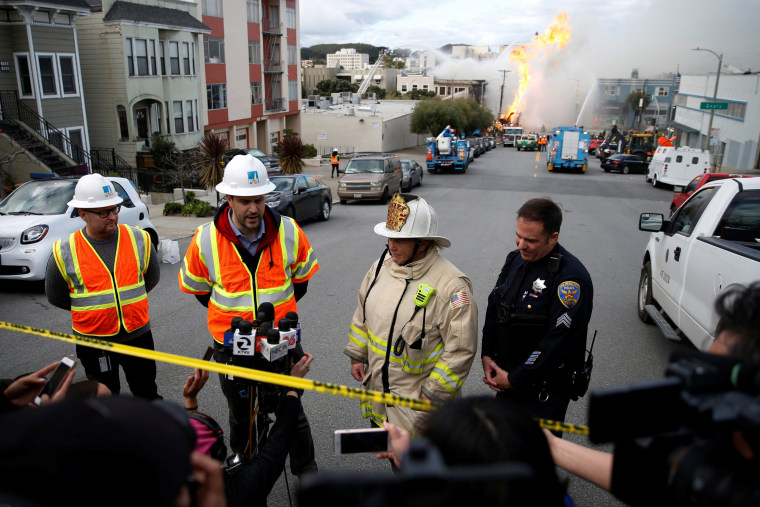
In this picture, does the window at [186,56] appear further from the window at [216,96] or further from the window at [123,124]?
the window at [123,124]

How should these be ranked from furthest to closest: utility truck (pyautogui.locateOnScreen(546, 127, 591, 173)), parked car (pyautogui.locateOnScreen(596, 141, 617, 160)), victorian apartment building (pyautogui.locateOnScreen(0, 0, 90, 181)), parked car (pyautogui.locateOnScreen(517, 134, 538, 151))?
parked car (pyautogui.locateOnScreen(517, 134, 538, 151)) < parked car (pyautogui.locateOnScreen(596, 141, 617, 160)) < utility truck (pyautogui.locateOnScreen(546, 127, 591, 173)) < victorian apartment building (pyautogui.locateOnScreen(0, 0, 90, 181))

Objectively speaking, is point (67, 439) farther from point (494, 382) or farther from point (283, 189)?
point (283, 189)

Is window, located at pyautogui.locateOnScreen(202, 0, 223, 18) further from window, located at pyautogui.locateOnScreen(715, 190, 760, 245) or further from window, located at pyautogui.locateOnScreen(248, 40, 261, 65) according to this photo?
window, located at pyautogui.locateOnScreen(715, 190, 760, 245)

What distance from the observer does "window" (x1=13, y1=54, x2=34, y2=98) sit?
20734 mm

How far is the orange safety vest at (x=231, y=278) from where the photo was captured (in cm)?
344

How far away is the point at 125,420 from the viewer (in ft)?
3.40

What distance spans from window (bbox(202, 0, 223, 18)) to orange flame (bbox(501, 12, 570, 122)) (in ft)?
187

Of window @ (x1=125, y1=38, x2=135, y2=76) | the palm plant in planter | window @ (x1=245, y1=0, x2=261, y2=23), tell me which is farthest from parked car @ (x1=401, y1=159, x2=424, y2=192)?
window @ (x1=245, y1=0, x2=261, y2=23)

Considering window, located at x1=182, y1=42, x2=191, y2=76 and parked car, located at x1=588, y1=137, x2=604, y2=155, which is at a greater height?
window, located at x1=182, y1=42, x2=191, y2=76

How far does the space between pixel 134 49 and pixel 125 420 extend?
96.8ft

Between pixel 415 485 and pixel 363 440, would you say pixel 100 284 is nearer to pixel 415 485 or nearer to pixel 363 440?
pixel 363 440

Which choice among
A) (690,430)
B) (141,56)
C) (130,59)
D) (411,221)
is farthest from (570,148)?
(690,430)

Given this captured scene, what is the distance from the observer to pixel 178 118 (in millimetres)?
29688

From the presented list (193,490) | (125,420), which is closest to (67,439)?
(125,420)
